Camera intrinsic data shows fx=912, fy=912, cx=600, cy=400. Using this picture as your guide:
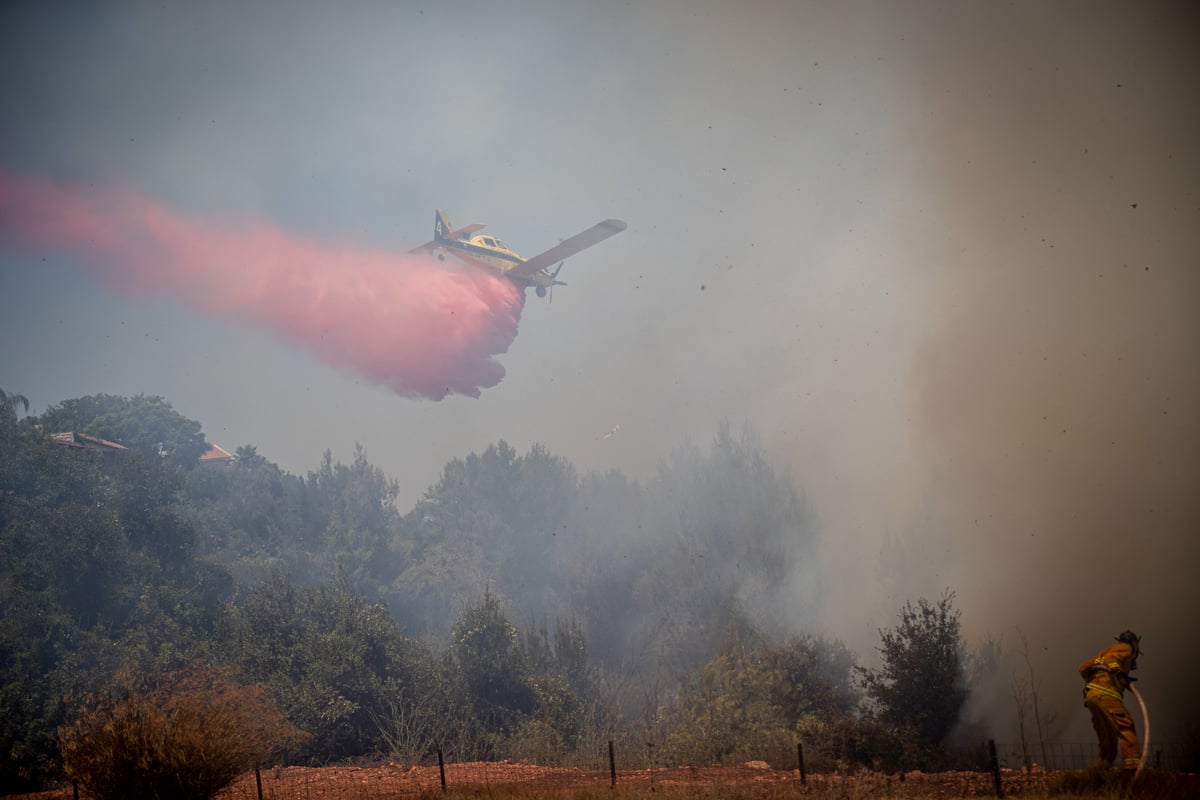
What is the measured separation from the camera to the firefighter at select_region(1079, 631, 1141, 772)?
14.7 metres

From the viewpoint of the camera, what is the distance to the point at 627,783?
62.0 feet

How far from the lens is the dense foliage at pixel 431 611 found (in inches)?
1225

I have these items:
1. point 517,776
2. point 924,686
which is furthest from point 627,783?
point 924,686

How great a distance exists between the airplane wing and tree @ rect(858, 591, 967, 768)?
1903 cm

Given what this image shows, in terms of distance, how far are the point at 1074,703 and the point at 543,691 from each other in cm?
1998

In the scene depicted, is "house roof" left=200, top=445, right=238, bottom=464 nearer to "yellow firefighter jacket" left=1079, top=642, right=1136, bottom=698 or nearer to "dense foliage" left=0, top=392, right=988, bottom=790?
"dense foliage" left=0, top=392, right=988, bottom=790

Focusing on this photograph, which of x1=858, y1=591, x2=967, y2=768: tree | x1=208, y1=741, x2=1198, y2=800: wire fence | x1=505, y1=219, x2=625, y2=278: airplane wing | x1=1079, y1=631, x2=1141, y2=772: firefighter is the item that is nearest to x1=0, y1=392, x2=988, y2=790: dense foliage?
x1=858, y1=591, x2=967, y2=768: tree

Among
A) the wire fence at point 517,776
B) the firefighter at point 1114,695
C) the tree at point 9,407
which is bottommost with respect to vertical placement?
the wire fence at point 517,776

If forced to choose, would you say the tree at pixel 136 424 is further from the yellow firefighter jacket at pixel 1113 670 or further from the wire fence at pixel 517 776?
the yellow firefighter jacket at pixel 1113 670

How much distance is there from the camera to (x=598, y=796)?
1662 centimetres

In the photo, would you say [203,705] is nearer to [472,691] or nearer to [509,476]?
[472,691]

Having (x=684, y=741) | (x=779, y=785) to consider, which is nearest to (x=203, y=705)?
(x=779, y=785)

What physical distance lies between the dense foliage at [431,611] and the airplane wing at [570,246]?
15309 mm

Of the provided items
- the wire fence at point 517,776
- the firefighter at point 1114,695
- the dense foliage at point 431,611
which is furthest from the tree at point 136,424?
the firefighter at point 1114,695
